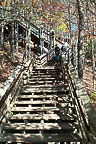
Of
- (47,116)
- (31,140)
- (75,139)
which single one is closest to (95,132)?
(75,139)

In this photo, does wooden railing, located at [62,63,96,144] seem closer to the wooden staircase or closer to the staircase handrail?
the staircase handrail

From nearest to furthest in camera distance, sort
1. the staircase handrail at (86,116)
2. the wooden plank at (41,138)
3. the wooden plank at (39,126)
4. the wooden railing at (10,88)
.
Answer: the staircase handrail at (86,116) → the wooden plank at (41,138) → the wooden plank at (39,126) → the wooden railing at (10,88)

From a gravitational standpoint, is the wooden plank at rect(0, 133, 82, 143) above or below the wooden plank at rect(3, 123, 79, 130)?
below

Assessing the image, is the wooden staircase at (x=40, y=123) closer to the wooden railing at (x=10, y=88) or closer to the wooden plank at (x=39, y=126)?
the wooden plank at (x=39, y=126)

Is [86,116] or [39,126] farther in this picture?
[39,126]

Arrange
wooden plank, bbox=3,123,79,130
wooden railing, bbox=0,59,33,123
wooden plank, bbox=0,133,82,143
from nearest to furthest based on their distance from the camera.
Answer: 1. wooden plank, bbox=0,133,82,143
2. wooden plank, bbox=3,123,79,130
3. wooden railing, bbox=0,59,33,123

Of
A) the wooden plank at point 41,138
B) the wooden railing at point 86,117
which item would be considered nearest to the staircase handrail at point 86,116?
the wooden railing at point 86,117

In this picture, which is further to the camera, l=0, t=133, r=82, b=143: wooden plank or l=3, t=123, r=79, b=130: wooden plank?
l=3, t=123, r=79, b=130: wooden plank

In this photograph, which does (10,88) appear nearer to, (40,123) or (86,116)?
(40,123)

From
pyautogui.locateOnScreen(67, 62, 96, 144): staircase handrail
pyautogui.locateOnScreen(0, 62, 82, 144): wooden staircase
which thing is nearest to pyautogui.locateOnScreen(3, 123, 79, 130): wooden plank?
pyautogui.locateOnScreen(0, 62, 82, 144): wooden staircase

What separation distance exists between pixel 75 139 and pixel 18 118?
6.40ft

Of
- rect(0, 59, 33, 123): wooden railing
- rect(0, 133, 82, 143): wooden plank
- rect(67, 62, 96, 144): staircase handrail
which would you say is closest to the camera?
rect(67, 62, 96, 144): staircase handrail

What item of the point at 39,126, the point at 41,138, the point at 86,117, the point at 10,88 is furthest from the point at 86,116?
the point at 10,88

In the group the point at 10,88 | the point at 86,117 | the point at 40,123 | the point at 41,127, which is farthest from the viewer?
the point at 10,88
